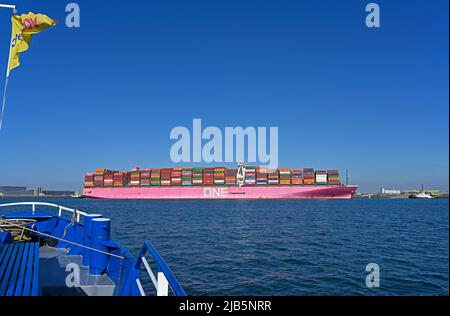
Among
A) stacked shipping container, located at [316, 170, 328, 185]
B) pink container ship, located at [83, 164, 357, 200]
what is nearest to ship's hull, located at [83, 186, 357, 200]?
pink container ship, located at [83, 164, 357, 200]

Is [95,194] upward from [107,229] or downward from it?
downward

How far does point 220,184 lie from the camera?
369 ft

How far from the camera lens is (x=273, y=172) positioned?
113m

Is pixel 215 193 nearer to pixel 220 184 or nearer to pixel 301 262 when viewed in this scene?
pixel 220 184

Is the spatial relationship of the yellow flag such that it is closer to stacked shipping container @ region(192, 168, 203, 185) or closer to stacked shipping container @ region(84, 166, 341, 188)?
stacked shipping container @ region(84, 166, 341, 188)

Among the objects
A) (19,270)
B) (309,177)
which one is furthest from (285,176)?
(19,270)

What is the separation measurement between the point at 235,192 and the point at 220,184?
7349mm

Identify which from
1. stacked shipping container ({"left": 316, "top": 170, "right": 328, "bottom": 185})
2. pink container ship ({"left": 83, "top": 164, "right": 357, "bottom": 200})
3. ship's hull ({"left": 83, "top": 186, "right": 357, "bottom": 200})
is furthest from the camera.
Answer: stacked shipping container ({"left": 316, "top": 170, "right": 328, "bottom": 185})

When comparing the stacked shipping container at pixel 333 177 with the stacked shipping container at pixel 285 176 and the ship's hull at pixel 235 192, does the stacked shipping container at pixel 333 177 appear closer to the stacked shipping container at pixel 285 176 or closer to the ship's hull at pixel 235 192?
the ship's hull at pixel 235 192

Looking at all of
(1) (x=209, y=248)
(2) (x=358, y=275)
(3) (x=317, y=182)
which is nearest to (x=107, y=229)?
(2) (x=358, y=275)

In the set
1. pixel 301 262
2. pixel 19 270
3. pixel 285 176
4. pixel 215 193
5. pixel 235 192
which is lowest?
pixel 215 193

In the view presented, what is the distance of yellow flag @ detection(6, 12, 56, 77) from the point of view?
8.64 metres

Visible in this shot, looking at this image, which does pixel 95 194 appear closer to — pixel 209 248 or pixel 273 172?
pixel 273 172
